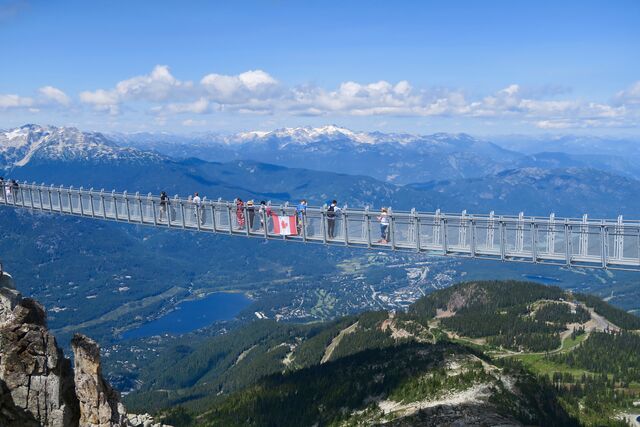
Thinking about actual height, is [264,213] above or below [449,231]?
above

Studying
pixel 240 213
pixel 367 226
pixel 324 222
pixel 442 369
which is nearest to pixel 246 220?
pixel 240 213

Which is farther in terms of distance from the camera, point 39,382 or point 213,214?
point 213,214

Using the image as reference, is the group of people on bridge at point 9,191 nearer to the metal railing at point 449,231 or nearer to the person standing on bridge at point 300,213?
the metal railing at point 449,231

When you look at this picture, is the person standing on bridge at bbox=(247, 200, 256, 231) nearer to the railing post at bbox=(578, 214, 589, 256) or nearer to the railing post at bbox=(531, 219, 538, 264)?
the railing post at bbox=(531, 219, 538, 264)

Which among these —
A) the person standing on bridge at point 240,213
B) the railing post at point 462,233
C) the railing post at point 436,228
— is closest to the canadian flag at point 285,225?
the person standing on bridge at point 240,213

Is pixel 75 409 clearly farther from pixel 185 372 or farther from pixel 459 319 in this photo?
pixel 185 372

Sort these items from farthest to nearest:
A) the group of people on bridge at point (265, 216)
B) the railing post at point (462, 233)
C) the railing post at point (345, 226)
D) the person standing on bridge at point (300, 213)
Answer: the person standing on bridge at point (300, 213) → the group of people on bridge at point (265, 216) → the railing post at point (345, 226) → the railing post at point (462, 233)

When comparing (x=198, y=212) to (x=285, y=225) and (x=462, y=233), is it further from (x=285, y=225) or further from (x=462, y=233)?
(x=462, y=233)
